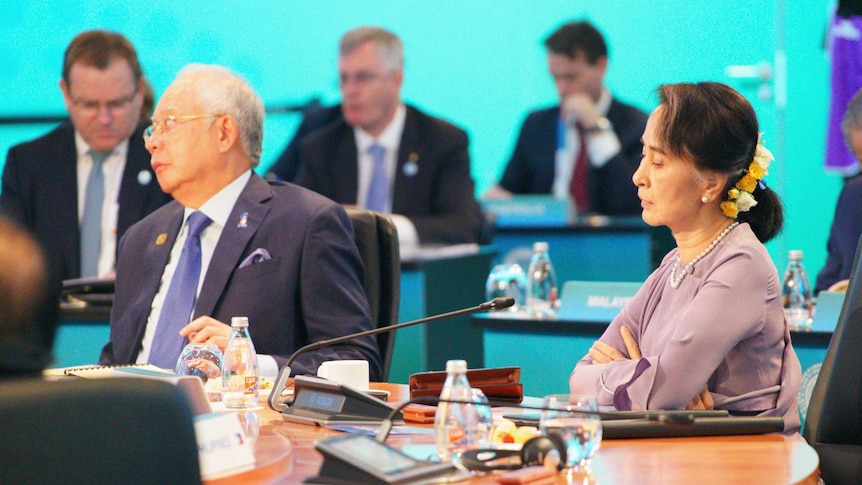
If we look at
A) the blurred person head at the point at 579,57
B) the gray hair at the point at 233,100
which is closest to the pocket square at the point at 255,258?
the gray hair at the point at 233,100

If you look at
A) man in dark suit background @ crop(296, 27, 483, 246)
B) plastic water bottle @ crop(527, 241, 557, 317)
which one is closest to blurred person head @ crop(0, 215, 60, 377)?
plastic water bottle @ crop(527, 241, 557, 317)

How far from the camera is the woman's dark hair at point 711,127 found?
2404 mm

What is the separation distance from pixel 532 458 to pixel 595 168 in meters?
5.49

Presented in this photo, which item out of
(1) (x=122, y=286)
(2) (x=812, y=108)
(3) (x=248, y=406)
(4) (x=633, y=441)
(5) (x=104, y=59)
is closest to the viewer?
(4) (x=633, y=441)

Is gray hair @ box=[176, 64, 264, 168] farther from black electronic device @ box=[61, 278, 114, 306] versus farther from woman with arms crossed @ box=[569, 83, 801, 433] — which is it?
woman with arms crossed @ box=[569, 83, 801, 433]

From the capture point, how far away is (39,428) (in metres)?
1.09

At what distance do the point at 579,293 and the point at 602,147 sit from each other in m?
3.15

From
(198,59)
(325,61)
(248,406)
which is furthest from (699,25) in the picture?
(248,406)

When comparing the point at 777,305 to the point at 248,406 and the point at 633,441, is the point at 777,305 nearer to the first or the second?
the point at 633,441

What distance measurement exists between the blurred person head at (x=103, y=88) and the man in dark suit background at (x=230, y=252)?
1.73 metres

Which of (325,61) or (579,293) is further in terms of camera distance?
(325,61)

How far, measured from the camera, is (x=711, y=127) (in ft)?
7.90

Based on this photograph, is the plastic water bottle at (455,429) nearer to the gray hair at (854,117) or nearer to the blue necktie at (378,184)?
the gray hair at (854,117)

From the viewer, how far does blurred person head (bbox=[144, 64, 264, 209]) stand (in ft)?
10.5
